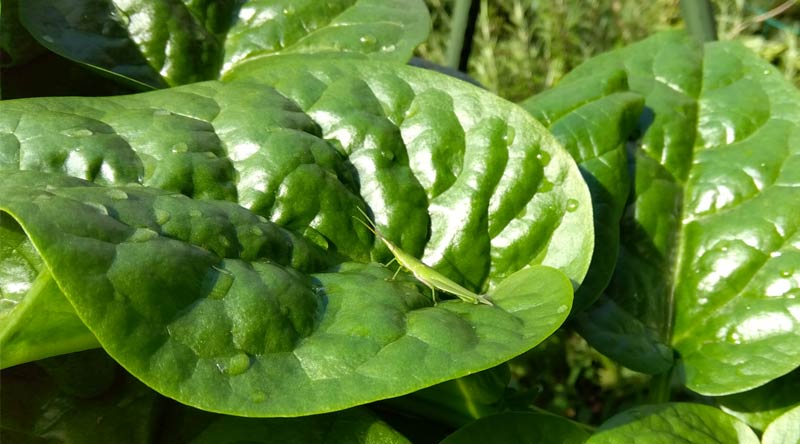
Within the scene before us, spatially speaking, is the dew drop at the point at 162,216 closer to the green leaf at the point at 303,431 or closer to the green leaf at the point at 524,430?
the green leaf at the point at 303,431

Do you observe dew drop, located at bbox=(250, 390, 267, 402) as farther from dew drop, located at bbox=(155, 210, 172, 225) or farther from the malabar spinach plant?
dew drop, located at bbox=(155, 210, 172, 225)

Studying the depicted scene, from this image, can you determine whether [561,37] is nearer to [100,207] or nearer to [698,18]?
[698,18]

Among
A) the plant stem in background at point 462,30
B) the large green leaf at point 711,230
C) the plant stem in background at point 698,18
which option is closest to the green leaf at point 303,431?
the large green leaf at point 711,230

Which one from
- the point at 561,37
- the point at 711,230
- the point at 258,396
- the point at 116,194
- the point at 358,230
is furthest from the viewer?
the point at 561,37

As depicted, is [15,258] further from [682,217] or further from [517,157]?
[682,217]

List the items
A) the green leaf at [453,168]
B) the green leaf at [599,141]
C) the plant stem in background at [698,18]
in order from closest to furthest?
1. the green leaf at [453,168]
2. the green leaf at [599,141]
3. the plant stem in background at [698,18]

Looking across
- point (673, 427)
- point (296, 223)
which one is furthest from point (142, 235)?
point (673, 427)

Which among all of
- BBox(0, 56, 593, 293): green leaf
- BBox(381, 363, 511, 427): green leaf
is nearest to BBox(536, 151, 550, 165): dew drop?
BBox(0, 56, 593, 293): green leaf
